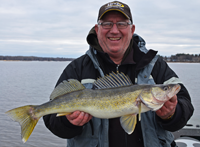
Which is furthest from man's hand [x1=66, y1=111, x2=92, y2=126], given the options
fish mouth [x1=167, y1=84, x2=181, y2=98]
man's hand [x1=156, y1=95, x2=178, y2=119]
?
fish mouth [x1=167, y1=84, x2=181, y2=98]

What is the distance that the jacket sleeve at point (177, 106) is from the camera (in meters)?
3.26

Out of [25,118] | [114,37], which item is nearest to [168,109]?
[114,37]

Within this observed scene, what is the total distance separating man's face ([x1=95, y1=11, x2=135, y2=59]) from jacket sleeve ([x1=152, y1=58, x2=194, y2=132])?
30.1 inches

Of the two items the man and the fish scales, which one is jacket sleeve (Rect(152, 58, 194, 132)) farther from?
the fish scales

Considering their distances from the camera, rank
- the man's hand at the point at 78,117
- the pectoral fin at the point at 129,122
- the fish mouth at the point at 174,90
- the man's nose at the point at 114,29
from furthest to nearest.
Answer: the man's nose at the point at 114,29
the man's hand at the point at 78,117
the pectoral fin at the point at 129,122
the fish mouth at the point at 174,90

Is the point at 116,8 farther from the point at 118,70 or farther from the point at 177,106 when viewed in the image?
the point at 177,106

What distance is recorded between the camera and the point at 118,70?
3902mm

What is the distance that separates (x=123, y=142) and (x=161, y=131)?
72 cm

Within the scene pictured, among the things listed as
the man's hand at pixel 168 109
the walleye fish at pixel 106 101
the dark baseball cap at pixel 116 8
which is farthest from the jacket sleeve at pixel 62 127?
the dark baseball cap at pixel 116 8

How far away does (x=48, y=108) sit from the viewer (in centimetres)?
321

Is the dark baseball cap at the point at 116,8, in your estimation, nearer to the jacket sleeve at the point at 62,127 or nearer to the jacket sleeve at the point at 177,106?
the jacket sleeve at the point at 177,106

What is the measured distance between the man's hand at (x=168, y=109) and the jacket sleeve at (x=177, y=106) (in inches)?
5.5

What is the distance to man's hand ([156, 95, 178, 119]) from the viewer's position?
304 centimetres

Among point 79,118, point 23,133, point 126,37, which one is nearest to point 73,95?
point 79,118
